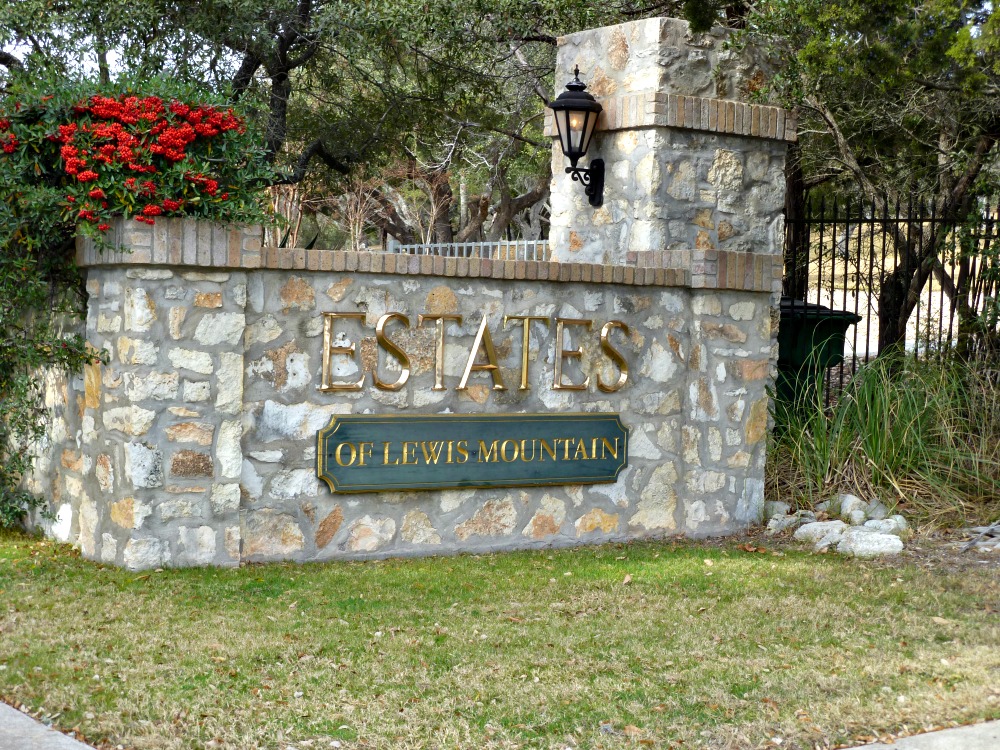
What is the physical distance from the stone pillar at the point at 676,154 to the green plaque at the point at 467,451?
1322 mm

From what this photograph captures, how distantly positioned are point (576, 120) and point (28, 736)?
5473mm

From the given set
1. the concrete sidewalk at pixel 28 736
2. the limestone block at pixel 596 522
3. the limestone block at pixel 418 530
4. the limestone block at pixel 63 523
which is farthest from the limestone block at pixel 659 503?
the concrete sidewalk at pixel 28 736

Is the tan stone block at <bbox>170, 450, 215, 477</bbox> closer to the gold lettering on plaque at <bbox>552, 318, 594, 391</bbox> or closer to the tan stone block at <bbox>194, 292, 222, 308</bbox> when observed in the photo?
the tan stone block at <bbox>194, 292, 222, 308</bbox>

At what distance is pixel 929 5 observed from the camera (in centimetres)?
757

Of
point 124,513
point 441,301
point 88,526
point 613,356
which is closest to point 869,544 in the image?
point 613,356

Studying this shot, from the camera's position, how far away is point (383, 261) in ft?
21.8

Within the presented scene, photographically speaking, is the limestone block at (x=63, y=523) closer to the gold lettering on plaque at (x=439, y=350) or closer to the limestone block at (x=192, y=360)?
the limestone block at (x=192, y=360)

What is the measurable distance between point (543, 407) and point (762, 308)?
1.77 m

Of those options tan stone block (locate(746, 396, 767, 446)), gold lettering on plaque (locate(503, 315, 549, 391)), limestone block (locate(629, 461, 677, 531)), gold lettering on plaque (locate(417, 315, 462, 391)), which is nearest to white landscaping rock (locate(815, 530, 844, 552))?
tan stone block (locate(746, 396, 767, 446))

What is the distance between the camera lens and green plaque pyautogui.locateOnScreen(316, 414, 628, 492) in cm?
666

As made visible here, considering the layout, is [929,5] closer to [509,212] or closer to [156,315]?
[156,315]

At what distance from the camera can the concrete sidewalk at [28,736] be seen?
12.1ft

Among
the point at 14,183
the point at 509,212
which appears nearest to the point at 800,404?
the point at 14,183

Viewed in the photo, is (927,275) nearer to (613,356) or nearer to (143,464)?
(613,356)
